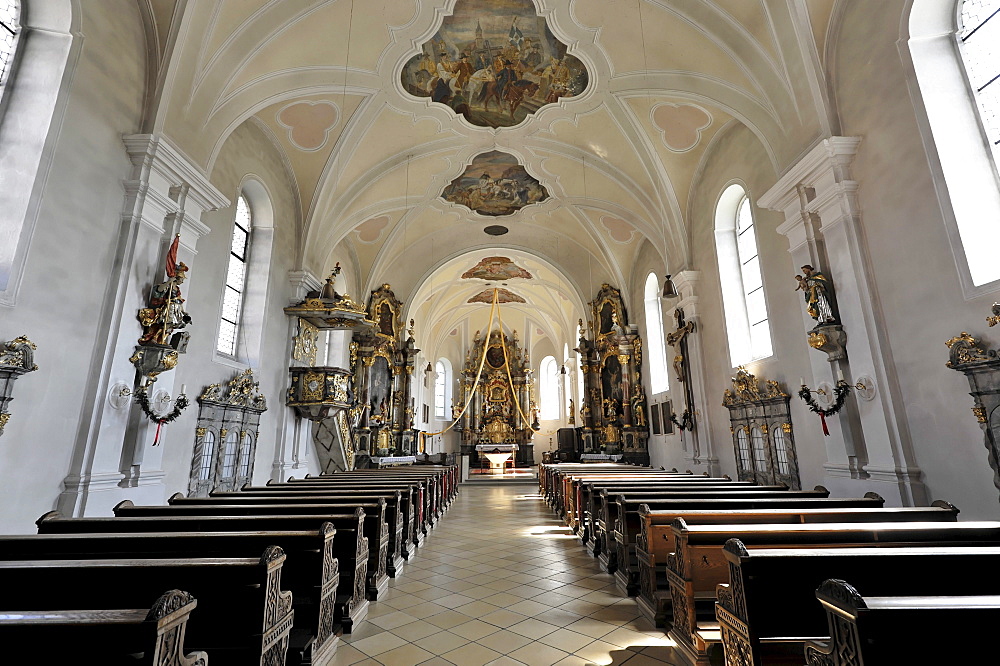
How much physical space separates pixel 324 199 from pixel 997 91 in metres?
10.5

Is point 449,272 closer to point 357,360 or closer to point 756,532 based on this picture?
point 357,360

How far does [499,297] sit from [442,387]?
5971mm

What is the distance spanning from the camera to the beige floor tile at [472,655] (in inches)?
123

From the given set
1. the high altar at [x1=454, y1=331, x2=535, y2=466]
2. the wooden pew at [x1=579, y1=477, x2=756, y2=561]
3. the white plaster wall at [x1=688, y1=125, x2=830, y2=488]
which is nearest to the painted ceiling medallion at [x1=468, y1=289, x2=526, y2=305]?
the high altar at [x1=454, y1=331, x2=535, y2=466]

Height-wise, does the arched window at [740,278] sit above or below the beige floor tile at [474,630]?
above

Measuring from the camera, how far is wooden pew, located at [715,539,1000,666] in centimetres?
206

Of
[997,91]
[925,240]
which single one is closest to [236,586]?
[925,240]

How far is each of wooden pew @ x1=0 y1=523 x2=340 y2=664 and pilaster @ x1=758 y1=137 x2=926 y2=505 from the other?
5531 millimetres

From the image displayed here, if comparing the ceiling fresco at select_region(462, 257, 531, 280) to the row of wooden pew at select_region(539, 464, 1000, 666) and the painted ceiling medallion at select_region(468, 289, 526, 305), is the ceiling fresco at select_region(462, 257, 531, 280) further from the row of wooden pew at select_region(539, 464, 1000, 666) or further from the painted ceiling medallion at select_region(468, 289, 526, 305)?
the row of wooden pew at select_region(539, 464, 1000, 666)

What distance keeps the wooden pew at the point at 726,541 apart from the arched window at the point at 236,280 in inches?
321

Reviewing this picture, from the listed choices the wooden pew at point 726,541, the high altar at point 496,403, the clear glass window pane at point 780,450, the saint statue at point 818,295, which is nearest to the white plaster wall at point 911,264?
the saint statue at point 818,295

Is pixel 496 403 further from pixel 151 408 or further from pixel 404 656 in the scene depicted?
pixel 404 656

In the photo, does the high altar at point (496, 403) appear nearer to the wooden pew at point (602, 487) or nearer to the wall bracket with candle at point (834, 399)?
the wooden pew at point (602, 487)

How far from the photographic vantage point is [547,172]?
12.5m
